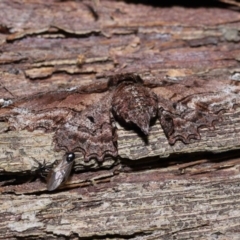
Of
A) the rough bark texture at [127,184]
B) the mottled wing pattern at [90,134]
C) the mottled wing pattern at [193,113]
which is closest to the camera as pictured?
the rough bark texture at [127,184]

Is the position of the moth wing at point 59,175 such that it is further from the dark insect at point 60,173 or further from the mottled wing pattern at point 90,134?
the mottled wing pattern at point 90,134

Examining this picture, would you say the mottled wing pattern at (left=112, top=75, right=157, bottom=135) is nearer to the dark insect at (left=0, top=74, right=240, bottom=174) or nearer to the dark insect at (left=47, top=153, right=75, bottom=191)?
the dark insect at (left=0, top=74, right=240, bottom=174)

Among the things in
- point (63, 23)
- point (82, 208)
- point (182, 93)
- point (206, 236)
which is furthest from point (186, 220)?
point (63, 23)

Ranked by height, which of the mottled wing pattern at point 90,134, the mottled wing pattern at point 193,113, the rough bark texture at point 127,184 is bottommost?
the rough bark texture at point 127,184

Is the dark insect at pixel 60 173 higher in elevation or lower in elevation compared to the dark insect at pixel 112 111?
lower

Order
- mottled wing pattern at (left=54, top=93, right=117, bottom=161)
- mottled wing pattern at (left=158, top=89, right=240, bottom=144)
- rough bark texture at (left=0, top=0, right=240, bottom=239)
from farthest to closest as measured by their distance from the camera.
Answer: mottled wing pattern at (left=158, top=89, right=240, bottom=144), mottled wing pattern at (left=54, top=93, right=117, bottom=161), rough bark texture at (left=0, top=0, right=240, bottom=239)

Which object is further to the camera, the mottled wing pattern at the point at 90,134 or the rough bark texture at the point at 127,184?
the mottled wing pattern at the point at 90,134

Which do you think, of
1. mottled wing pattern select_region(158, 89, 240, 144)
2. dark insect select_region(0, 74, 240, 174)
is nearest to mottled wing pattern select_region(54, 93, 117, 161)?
dark insect select_region(0, 74, 240, 174)

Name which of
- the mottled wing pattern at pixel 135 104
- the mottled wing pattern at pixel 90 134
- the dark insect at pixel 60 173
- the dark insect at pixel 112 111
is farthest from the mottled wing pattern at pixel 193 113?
the dark insect at pixel 60 173
